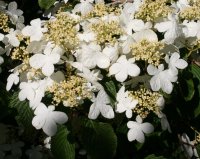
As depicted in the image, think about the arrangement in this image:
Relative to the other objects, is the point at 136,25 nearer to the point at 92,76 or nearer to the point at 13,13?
the point at 92,76

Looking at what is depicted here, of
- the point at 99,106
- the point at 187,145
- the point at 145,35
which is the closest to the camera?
the point at 99,106

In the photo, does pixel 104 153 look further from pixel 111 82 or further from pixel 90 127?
pixel 111 82

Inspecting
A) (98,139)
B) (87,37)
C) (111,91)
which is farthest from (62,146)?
(87,37)

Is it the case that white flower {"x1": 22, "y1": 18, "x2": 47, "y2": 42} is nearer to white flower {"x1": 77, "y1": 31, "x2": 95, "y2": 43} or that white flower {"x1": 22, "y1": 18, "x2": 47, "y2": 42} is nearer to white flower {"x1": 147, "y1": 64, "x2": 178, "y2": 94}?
white flower {"x1": 77, "y1": 31, "x2": 95, "y2": 43}

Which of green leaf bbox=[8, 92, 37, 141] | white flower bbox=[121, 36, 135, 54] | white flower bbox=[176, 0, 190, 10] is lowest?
green leaf bbox=[8, 92, 37, 141]

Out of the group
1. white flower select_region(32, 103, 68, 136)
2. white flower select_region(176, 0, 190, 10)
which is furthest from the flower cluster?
white flower select_region(176, 0, 190, 10)

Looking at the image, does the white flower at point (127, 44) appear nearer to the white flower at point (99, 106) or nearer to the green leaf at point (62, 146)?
the white flower at point (99, 106)

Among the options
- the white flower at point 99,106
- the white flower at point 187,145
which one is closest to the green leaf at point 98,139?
the white flower at point 99,106

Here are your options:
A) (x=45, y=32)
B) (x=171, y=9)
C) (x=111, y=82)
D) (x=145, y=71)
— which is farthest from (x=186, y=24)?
(x=45, y=32)
